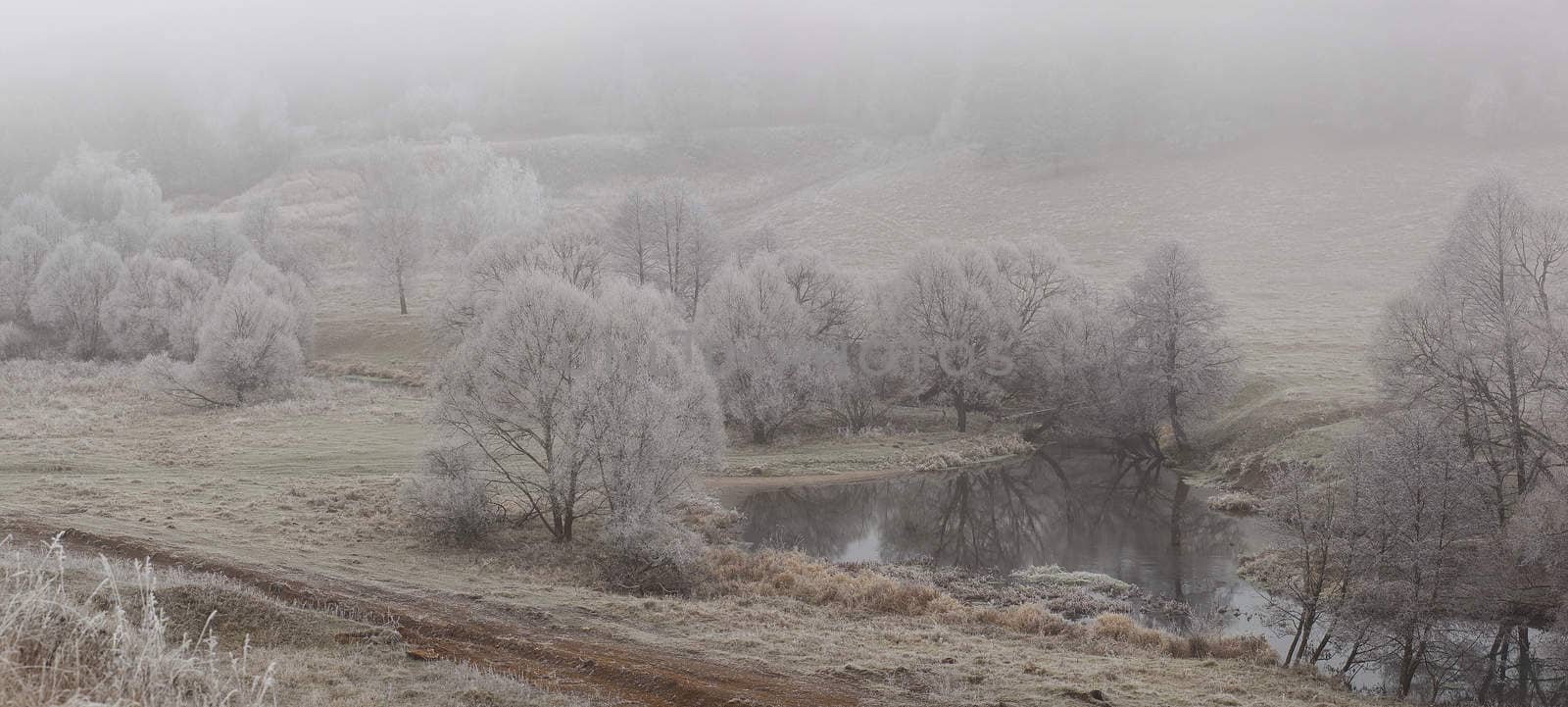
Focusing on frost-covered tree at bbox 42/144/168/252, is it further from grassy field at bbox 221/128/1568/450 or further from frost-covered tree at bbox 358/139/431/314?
frost-covered tree at bbox 358/139/431/314

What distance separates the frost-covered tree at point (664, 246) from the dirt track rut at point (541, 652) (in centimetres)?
4248

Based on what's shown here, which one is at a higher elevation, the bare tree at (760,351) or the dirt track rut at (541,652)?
the bare tree at (760,351)

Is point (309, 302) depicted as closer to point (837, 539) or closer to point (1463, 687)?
point (837, 539)

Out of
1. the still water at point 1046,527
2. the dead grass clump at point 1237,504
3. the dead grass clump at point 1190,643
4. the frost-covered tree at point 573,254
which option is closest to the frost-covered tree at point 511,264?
the frost-covered tree at point 573,254

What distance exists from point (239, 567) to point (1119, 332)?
40305mm

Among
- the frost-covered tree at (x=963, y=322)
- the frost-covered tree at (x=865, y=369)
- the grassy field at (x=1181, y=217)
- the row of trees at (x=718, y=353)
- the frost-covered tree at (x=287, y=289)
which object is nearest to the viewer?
the row of trees at (x=718, y=353)

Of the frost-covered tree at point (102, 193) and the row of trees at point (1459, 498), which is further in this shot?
the frost-covered tree at point (102, 193)

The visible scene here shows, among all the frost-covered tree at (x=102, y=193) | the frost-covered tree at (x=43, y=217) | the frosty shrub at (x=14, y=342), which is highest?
the frost-covered tree at (x=102, y=193)

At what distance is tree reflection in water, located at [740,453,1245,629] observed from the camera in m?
29.4

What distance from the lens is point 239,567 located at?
19.2 metres

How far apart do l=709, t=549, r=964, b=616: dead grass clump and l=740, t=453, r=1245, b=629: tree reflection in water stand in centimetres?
357

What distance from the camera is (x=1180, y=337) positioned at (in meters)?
43.6

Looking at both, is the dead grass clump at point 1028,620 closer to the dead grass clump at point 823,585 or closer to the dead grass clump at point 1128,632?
the dead grass clump at point 1128,632

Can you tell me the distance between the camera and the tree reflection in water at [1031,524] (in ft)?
96.4
